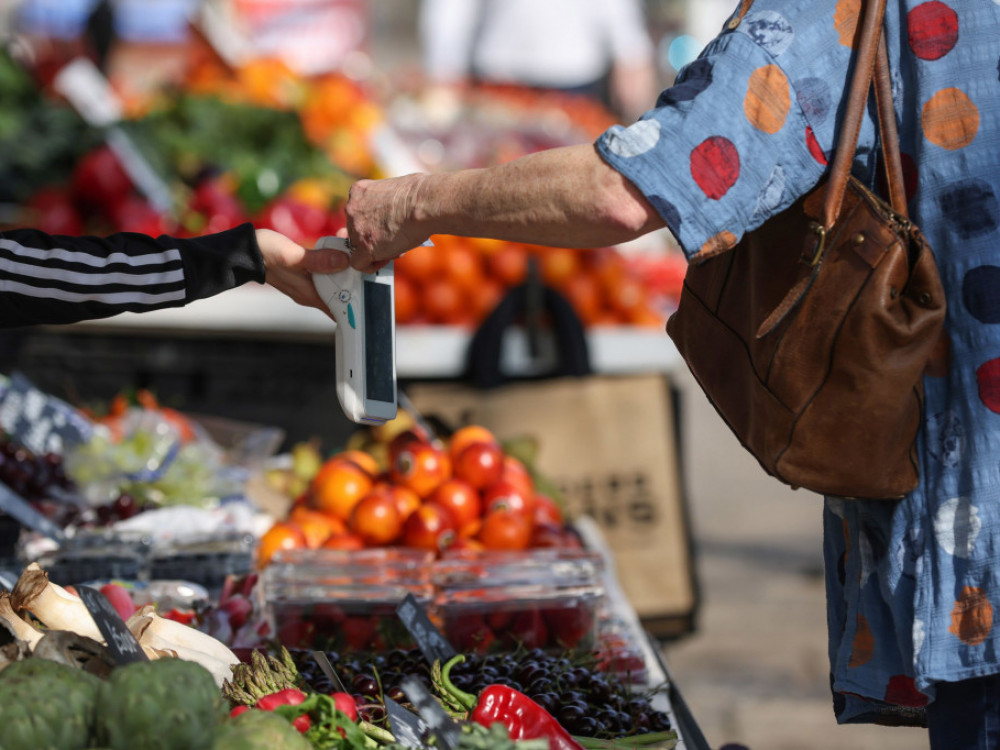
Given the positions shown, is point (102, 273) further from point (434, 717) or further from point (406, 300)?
point (406, 300)

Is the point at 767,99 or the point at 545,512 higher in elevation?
the point at 767,99

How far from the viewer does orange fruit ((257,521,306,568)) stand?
104 inches

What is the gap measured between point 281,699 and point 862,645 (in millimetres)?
864

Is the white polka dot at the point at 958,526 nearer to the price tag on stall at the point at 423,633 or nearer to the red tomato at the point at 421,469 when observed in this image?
the price tag on stall at the point at 423,633

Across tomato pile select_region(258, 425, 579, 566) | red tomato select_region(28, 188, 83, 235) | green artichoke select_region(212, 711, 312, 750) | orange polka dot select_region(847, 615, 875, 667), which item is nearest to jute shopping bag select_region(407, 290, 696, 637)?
tomato pile select_region(258, 425, 579, 566)

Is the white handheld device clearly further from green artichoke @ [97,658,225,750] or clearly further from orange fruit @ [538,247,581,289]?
orange fruit @ [538,247,581,289]

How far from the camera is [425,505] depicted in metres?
2.81

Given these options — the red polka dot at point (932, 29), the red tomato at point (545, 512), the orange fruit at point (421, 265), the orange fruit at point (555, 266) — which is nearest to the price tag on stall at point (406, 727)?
the red polka dot at point (932, 29)

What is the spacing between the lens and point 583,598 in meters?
2.15

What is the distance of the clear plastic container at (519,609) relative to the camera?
6.97 ft

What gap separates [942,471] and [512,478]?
5.50 feet

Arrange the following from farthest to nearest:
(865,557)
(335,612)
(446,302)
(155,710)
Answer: (446,302)
(335,612)
(865,557)
(155,710)

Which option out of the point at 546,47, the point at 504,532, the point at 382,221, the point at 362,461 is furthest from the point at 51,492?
the point at 546,47

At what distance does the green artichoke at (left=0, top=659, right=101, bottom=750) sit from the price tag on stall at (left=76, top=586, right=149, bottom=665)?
0.17 m
